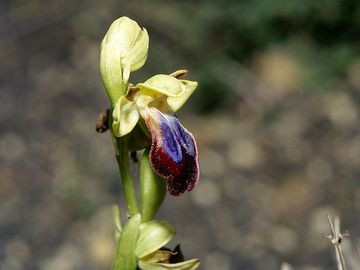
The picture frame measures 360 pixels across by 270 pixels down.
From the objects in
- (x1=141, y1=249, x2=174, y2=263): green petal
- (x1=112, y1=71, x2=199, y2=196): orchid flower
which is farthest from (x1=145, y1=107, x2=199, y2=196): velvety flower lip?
(x1=141, y1=249, x2=174, y2=263): green petal

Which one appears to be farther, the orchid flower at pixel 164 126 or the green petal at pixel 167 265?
the green petal at pixel 167 265

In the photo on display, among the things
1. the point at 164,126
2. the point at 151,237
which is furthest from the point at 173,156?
the point at 151,237

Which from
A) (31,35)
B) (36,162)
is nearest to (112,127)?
(36,162)

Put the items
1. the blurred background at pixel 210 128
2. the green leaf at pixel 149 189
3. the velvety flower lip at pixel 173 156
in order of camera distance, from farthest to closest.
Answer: the blurred background at pixel 210 128
the green leaf at pixel 149 189
the velvety flower lip at pixel 173 156

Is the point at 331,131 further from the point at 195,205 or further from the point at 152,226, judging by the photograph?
the point at 152,226

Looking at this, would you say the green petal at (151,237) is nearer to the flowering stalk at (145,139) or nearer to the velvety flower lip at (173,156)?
the flowering stalk at (145,139)

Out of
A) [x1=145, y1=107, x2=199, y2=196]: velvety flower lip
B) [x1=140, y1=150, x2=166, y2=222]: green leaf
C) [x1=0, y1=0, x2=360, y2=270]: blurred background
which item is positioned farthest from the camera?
[x1=0, y1=0, x2=360, y2=270]: blurred background

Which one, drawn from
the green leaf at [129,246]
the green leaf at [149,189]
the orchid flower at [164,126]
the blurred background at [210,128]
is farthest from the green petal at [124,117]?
the blurred background at [210,128]

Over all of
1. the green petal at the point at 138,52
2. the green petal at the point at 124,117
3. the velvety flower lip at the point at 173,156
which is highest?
the green petal at the point at 138,52

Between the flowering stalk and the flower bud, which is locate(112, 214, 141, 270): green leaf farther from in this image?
the flower bud
